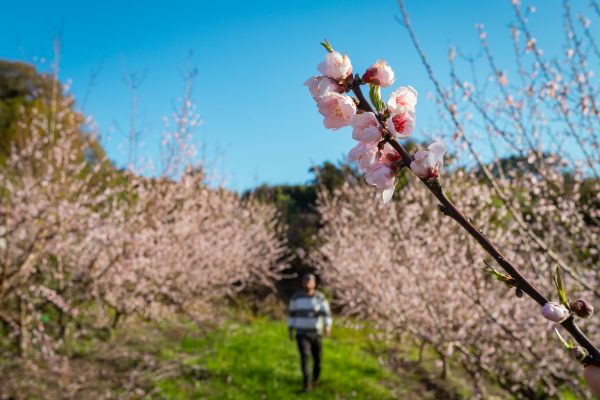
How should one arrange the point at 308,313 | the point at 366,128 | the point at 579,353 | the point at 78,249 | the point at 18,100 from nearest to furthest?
the point at 579,353
the point at 366,128
the point at 308,313
the point at 78,249
the point at 18,100

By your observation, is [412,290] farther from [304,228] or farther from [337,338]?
[304,228]

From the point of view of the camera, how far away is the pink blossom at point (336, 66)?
3.11 ft

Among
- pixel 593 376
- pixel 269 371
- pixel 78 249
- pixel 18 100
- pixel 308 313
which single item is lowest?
pixel 269 371

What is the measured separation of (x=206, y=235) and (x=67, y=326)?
523 centimetres

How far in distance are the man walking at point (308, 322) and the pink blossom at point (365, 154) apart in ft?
19.5

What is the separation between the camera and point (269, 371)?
7.18 metres

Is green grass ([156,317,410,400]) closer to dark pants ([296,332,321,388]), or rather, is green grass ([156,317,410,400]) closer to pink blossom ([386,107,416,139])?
dark pants ([296,332,321,388])

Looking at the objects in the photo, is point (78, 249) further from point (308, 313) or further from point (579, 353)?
point (579, 353)

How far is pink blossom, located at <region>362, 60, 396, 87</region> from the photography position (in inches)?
37.8

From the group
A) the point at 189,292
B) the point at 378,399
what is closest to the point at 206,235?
the point at 189,292

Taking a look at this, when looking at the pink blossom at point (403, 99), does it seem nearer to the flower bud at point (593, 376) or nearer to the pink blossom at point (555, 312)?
the pink blossom at point (555, 312)

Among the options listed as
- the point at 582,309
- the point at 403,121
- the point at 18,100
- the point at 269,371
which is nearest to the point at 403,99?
the point at 403,121

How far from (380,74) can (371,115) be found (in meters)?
0.12

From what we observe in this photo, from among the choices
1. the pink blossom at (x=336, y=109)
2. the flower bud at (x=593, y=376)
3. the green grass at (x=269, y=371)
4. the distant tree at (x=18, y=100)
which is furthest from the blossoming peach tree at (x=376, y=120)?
the distant tree at (x=18, y=100)
